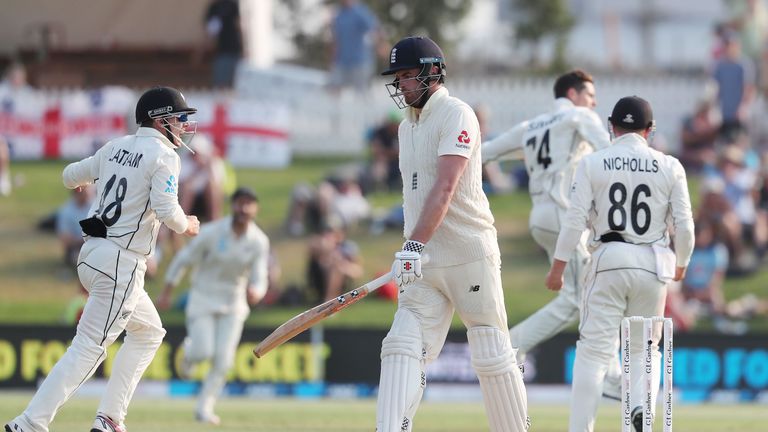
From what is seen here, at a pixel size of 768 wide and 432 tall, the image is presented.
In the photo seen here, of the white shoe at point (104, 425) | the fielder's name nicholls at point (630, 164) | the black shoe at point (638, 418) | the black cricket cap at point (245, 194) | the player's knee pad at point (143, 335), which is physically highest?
the black cricket cap at point (245, 194)

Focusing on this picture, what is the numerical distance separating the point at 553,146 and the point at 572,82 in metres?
0.53

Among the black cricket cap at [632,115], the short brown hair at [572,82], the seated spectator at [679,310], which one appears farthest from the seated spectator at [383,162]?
the black cricket cap at [632,115]

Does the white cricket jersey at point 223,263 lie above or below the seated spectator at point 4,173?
below

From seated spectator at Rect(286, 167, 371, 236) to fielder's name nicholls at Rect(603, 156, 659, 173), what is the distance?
438 inches

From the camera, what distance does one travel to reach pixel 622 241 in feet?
28.2

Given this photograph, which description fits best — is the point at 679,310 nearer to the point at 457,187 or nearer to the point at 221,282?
the point at 221,282

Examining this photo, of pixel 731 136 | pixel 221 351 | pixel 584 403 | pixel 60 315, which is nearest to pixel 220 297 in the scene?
pixel 221 351

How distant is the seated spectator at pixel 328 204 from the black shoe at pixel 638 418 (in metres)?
11.2

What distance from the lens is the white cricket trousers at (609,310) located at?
8.55 metres

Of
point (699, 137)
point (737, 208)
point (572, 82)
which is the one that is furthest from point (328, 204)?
point (572, 82)

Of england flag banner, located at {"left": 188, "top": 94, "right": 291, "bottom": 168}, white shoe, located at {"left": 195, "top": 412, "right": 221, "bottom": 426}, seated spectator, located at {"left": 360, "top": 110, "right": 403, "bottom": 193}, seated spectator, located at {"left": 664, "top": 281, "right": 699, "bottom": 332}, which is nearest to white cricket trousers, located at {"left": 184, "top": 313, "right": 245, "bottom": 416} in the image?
white shoe, located at {"left": 195, "top": 412, "right": 221, "bottom": 426}

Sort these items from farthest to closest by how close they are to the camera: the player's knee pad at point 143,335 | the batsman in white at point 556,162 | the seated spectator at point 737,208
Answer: the seated spectator at point 737,208 < the batsman in white at point 556,162 < the player's knee pad at point 143,335

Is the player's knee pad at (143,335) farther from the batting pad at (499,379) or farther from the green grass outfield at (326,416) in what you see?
the batting pad at (499,379)

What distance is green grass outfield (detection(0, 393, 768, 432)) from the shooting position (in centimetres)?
1107
